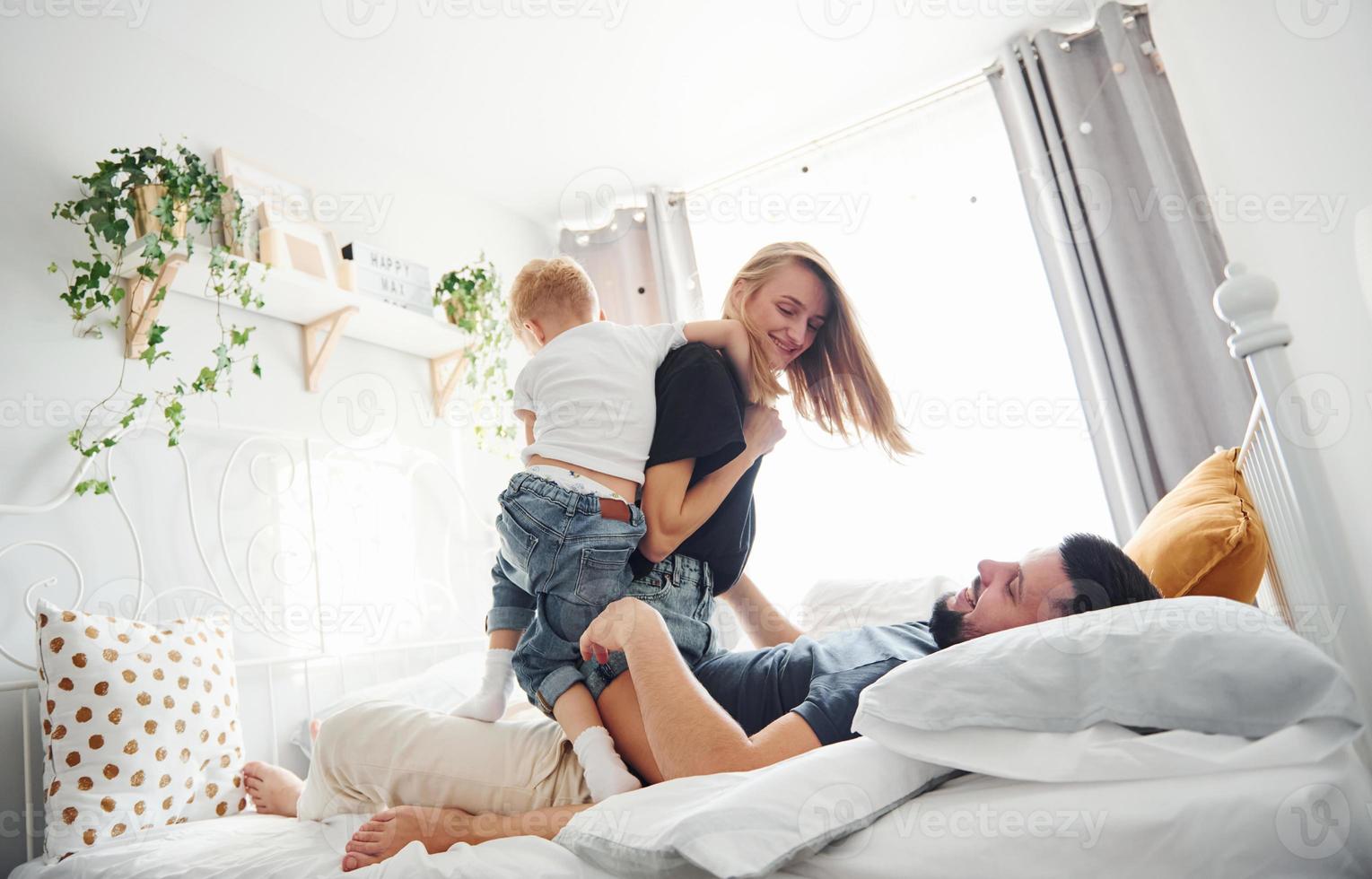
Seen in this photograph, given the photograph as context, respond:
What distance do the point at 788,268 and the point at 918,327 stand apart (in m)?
1.61

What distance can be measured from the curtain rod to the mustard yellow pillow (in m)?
2.11

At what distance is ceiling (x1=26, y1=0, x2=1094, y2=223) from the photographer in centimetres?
240

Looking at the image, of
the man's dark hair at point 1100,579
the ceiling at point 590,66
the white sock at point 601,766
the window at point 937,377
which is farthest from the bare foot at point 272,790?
the ceiling at point 590,66

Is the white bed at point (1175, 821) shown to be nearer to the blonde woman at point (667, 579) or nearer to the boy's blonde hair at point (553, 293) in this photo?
the blonde woman at point (667, 579)

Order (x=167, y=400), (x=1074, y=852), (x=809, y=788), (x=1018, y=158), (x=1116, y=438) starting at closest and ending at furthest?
(x=1074, y=852) < (x=809, y=788) < (x=167, y=400) < (x=1116, y=438) < (x=1018, y=158)

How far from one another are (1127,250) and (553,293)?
6.54 feet

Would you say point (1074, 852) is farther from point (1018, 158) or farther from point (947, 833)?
point (1018, 158)

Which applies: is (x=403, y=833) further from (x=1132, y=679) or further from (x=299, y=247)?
(x=299, y=247)

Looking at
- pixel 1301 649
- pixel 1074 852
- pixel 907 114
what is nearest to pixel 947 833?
pixel 1074 852

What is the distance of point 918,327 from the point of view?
9.71ft

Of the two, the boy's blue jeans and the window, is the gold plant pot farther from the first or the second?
the window

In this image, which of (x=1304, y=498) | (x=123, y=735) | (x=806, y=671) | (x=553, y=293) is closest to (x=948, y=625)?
(x=806, y=671)

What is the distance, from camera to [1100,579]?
3.46 feet

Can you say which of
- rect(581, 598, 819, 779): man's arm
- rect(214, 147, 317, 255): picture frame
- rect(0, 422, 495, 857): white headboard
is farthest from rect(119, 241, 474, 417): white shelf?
rect(581, 598, 819, 779): man's arm
